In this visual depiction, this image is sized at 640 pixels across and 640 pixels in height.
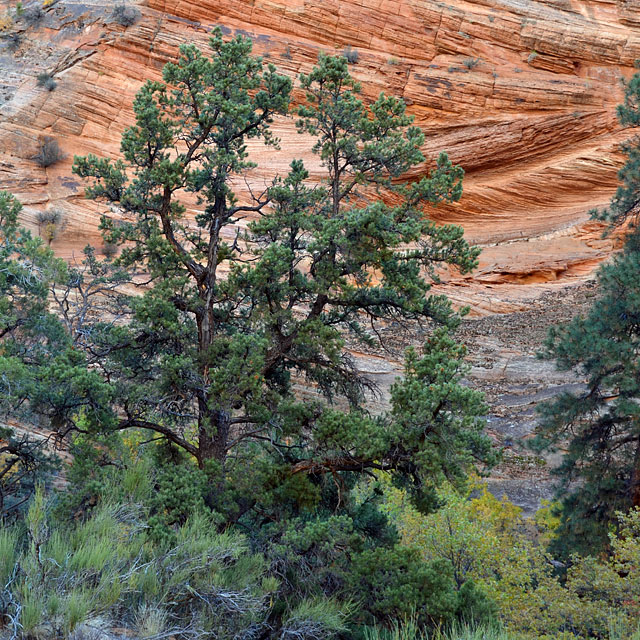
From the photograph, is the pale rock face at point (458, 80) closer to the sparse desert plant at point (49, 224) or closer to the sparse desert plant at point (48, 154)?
the sparse desert plant at point (48, 154)

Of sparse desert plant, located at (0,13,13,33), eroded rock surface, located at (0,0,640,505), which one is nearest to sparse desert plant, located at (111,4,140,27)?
eroded rock surface, located at (0,0,640,505)

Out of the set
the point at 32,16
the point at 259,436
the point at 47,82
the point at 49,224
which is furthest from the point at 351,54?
the point at 259,436

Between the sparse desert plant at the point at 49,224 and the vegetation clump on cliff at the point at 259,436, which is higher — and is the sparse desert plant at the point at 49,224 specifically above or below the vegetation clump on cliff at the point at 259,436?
below

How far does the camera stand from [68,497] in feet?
26.3

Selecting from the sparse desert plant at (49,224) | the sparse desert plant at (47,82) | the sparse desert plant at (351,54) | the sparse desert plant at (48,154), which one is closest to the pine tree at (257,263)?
the sparse desert plant at (49,224)

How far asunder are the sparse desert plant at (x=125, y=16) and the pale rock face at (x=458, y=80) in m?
0.30

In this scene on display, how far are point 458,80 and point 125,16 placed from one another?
49.9ft

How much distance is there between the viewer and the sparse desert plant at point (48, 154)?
90.7 ft

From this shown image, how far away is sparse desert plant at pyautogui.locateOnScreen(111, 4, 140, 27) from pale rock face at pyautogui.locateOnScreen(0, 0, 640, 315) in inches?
11.8

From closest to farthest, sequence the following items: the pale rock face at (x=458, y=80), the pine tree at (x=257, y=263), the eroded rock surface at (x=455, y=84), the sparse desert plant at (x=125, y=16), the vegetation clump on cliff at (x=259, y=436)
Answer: the vegetation clump on cliff at (x=259, y=436) → the pine tree at (x=257, y=263) → the eroded rock surface at (x=455, y=84) → the pale rock face at (x=458, y=80) → the sparse desert plant at (x=125, y=16)

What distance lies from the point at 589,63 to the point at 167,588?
32264 millimetres

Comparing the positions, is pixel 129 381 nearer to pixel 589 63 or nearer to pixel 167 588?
pixel 167 588

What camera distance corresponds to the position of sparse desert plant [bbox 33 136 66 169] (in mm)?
27656

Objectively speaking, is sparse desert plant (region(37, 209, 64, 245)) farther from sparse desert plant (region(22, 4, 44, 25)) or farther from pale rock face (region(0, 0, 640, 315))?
sparse desert plant (region(22, 4, 44, 25))
